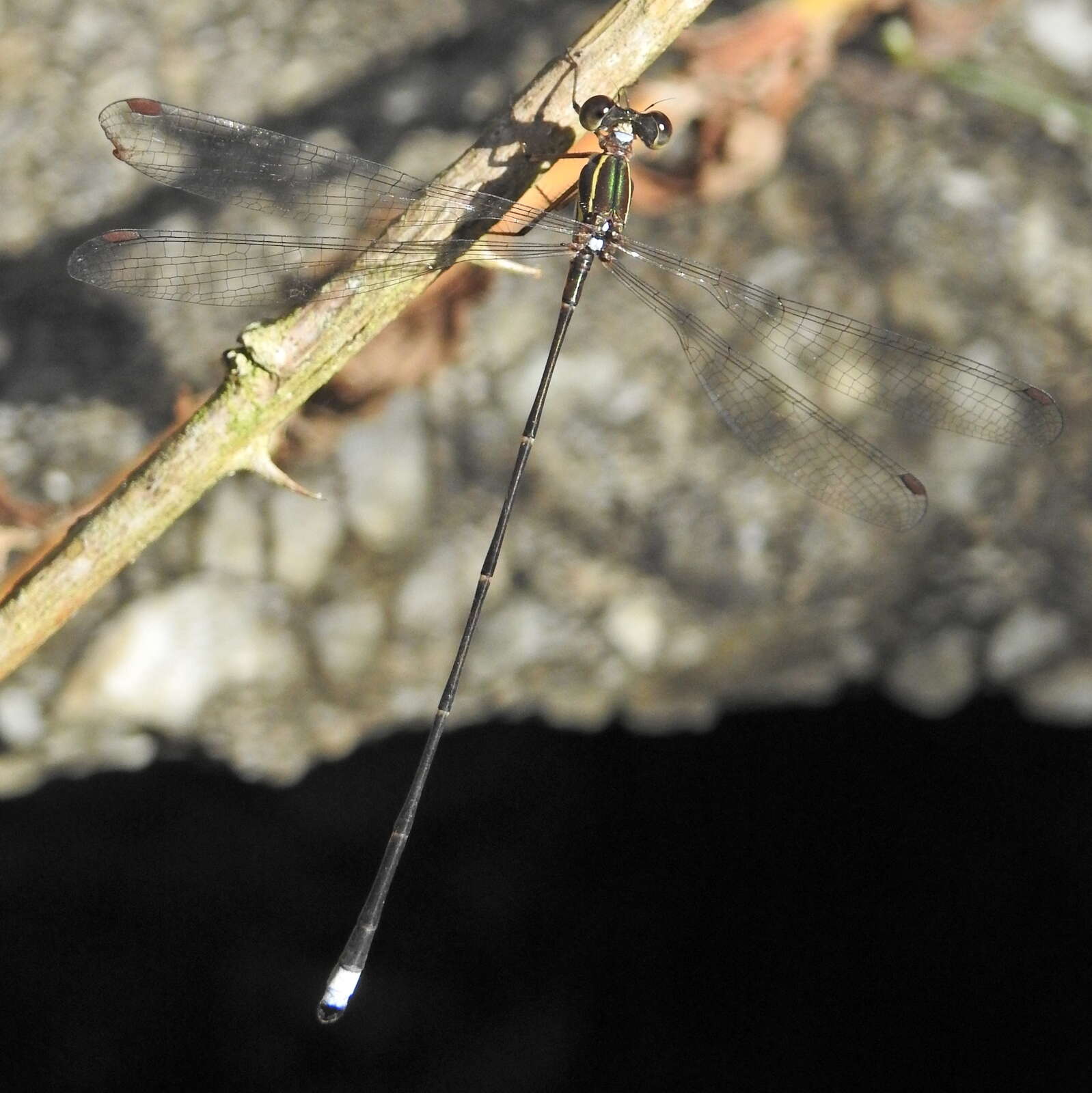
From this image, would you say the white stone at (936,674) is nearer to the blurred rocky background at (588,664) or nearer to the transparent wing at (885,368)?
the blurred rocky background at (588,664)

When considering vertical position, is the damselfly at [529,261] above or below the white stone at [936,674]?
above

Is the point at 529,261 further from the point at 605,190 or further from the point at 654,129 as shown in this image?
the point at 654,129

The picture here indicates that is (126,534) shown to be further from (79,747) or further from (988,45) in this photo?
(988,45)

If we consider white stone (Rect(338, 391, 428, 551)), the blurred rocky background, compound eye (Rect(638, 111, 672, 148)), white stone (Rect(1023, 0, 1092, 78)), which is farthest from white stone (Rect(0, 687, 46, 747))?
white stone (Rect(1023, 0, 1092, 78))

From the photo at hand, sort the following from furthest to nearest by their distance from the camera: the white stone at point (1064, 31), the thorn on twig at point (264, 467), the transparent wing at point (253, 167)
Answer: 1. the white stone at point (1064, 31)
2. the transparent wing at point (253, 167)
3. the thorn on twig at point (264, 467)

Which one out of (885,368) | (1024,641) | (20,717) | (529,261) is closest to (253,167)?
(529,261)

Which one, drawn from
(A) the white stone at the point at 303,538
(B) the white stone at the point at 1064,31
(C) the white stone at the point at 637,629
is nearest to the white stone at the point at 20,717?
(A) the white stone at the point at 303,538
